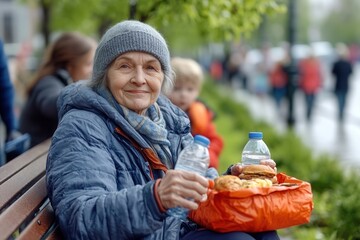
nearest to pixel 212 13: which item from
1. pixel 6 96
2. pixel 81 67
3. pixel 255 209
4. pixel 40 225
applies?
pixel 81 67

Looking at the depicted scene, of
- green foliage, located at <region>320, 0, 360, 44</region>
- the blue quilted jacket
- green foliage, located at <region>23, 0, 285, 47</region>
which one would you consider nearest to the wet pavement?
green foliage, located at <region>23, 0, 285, 47</region>

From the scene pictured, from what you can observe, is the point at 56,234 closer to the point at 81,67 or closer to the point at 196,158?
the point at 196,158

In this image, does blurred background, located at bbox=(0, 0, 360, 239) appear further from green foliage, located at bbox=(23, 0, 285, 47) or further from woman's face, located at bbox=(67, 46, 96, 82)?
woman's face, located at bbox=(67, 46, 96, 82)

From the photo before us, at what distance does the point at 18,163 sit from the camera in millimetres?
4234

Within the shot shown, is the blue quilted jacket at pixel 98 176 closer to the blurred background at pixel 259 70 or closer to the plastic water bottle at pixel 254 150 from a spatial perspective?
the plastic water bottle at pixel 254 150

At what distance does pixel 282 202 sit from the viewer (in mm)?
3033

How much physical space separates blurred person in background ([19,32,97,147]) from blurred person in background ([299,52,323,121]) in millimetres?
12913

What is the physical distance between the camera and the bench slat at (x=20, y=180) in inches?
125

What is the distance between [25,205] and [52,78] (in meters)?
3.23

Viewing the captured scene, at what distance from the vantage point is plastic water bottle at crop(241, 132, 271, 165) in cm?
356

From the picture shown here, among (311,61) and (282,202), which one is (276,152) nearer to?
(282,202)

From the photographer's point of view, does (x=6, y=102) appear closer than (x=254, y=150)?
No

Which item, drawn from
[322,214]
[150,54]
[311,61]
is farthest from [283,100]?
Result: [150,54]

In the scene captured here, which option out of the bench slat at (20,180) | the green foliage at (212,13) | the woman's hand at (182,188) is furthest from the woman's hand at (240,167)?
the green foliage at (212,13)
